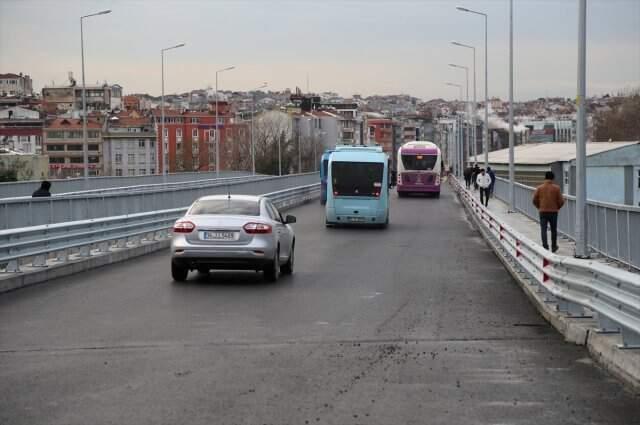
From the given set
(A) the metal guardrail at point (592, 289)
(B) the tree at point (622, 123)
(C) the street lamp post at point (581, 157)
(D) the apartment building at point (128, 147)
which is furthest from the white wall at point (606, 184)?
(D) the apartment building at point (128, 147)

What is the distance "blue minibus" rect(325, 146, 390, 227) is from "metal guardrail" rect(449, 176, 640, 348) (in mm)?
20251

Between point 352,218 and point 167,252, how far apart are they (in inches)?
458

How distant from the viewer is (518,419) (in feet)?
25.6

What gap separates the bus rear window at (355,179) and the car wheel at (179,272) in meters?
19.4

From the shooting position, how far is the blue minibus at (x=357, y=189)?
37.2 meters

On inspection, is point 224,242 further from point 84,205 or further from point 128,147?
point 128,147

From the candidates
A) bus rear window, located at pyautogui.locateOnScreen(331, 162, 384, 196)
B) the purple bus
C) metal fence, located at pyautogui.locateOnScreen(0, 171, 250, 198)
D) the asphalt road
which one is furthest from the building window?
the asphalt road

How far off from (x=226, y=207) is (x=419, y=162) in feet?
168

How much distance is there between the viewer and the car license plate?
18.1m

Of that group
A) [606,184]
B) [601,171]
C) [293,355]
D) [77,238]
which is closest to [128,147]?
[601,171]

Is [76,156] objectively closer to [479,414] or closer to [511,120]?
[511,120]

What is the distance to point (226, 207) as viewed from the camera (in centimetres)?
1888

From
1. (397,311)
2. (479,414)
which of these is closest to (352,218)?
(397,311)

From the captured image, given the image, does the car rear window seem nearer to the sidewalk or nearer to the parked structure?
the sidewalk
